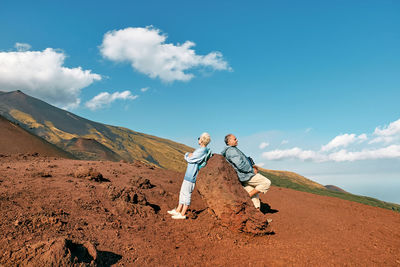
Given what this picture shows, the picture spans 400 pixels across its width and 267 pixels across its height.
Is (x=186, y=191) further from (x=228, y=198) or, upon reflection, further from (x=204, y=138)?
(x=204, y=138)

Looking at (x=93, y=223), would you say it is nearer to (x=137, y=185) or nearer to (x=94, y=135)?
(x=137, y=185)

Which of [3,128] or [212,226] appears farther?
[3,128]

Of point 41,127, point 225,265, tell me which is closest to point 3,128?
point 225,265

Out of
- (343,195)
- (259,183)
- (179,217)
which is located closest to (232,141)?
(259,183)

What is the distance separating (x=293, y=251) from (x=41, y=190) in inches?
255

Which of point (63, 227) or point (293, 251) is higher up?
point (293, 251)

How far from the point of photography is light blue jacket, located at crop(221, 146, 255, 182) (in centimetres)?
735

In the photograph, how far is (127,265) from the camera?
13.6 feet

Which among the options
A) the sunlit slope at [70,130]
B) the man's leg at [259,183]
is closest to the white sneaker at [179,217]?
the man's leg at [259,183]

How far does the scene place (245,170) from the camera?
290 inches

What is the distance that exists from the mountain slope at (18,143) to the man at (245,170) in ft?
59.2

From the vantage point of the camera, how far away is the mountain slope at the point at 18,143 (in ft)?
60.8

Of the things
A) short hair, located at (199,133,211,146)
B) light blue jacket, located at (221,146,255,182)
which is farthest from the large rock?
short hair, located at (199,133,211,146)

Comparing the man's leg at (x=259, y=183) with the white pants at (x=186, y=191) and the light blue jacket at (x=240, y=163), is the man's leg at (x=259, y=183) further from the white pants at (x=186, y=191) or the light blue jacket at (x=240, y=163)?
the white pants at (x=186, y=191)
